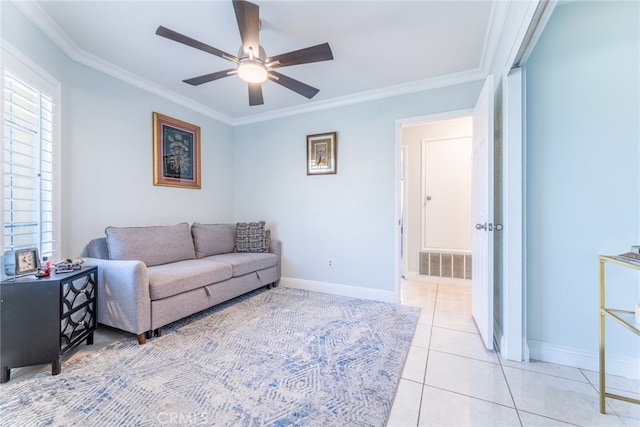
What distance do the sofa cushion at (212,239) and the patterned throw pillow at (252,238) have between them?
10 cm

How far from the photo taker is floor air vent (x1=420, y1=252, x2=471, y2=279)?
12.4 ft

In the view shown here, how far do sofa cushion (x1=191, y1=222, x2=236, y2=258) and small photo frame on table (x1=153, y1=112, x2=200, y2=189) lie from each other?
61 cm

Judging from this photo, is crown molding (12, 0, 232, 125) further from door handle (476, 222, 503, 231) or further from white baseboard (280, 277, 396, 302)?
door handle (476, 222, 503, 231)

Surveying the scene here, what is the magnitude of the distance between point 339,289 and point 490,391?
6.51 ft

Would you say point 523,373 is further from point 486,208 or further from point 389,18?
point 389,18

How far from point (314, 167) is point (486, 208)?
6.87 ft

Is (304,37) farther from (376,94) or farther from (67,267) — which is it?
(67,267)

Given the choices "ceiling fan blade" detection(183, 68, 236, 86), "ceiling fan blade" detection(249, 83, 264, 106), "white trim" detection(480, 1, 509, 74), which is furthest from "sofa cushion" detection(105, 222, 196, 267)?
"white trim" detection(480, 1, 509, 74)

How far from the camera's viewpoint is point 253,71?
1.95 metres

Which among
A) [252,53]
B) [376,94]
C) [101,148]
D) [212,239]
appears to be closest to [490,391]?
[252,53]

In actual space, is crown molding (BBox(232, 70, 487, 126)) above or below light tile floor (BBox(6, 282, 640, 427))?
above

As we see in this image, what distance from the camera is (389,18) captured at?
1964 millimetres

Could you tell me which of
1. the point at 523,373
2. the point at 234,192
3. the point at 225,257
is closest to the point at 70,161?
the point at 225,257

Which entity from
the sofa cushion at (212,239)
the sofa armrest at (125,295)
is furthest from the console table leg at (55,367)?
the sofa cushion at (212,239)
